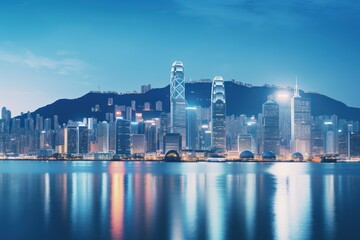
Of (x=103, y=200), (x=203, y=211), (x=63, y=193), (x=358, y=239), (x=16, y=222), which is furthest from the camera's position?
(x=63, y=193)

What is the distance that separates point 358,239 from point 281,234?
13.8 ft

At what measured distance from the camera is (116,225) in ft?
109

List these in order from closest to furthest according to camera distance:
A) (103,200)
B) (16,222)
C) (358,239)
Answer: (358,239)
(16,222)
(103,200)

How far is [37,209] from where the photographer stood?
137 feet

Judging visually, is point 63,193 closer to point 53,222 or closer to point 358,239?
point 53,222

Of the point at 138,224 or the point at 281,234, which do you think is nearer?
the point at 281,234

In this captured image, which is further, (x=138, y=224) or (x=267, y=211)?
(x=267, y=211)

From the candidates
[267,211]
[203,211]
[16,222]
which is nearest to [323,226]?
[267,211]

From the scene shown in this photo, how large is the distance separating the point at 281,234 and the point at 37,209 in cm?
2069

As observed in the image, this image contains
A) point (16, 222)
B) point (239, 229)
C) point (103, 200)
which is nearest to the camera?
point (239, 229)

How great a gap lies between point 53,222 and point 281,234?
1491cm

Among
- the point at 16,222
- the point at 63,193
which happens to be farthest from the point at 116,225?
the point at 63,193

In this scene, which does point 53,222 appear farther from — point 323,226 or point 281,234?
point 323,226

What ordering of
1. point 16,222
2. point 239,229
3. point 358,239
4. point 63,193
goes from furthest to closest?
point 63,193
point 16,222
point 239,229
point 358,239
